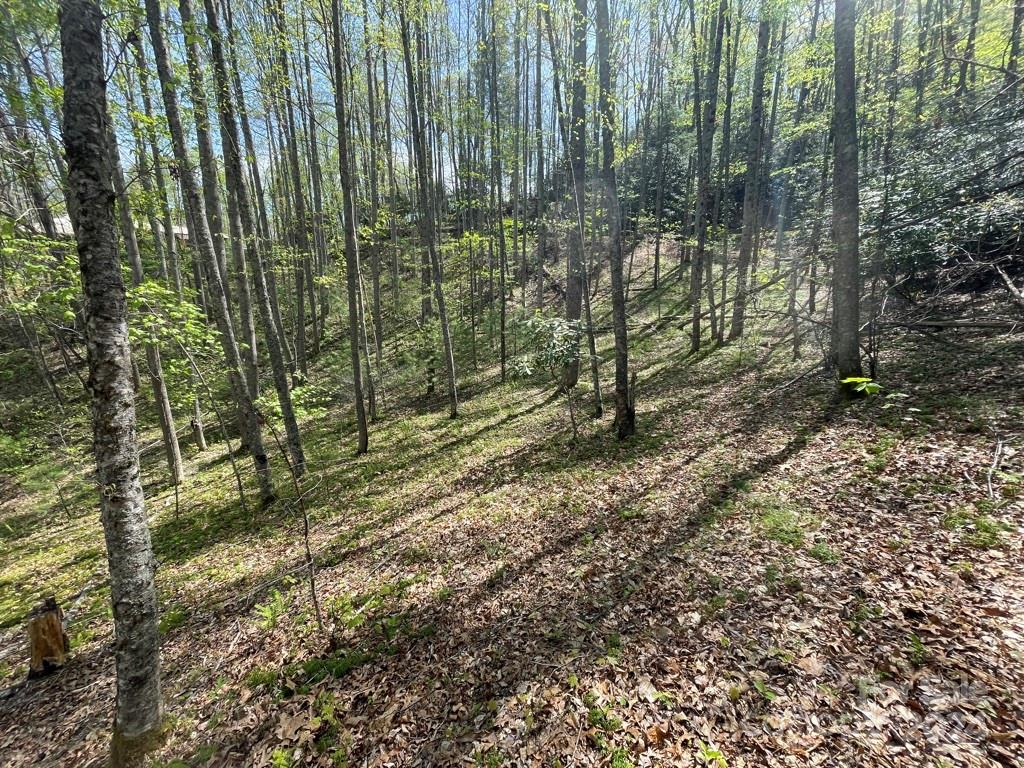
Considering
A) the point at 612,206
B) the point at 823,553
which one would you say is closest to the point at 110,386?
the point at 823,553

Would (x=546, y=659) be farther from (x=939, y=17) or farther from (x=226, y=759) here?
(x=939, y=17)

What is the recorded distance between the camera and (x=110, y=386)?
10.0 ft

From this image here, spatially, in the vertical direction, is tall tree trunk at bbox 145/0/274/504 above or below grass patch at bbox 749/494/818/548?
above

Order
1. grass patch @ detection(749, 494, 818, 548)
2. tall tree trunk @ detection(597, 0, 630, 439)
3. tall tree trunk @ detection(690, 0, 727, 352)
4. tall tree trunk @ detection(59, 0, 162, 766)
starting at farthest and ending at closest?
tall tree trunk @ detection(690, 0, 727, 352), tall tree trunk @ detection(597, 0, 630, 439), grass patch @ detection(749, 494, 818, 548), tall tree trunk @ detection(59, 0, 162, 766)

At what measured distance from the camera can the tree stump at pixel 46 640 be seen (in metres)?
4.90

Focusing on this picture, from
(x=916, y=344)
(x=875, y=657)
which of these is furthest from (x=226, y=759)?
(x=916, y=344)

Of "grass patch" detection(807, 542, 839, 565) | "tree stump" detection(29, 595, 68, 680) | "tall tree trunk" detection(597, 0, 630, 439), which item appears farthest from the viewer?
"tall tree trunk" detection(597, 0, 630, 439)

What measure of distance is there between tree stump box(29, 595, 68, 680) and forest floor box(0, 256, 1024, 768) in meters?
0.26

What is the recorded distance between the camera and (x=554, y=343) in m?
8.67

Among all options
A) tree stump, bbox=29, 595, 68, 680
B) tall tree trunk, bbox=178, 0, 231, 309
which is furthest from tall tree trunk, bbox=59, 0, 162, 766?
tall tree trunk, bbox=178, 0, 231, 309

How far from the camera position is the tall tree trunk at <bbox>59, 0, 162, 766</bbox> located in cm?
286

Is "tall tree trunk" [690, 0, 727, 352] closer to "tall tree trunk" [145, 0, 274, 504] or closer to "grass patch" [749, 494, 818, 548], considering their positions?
"grass patch" [749, 494, 818, 548]

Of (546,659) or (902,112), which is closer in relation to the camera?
(546,659)

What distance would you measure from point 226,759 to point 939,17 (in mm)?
31682
